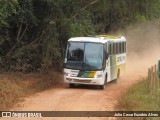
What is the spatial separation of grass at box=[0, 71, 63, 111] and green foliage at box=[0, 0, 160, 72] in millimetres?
722

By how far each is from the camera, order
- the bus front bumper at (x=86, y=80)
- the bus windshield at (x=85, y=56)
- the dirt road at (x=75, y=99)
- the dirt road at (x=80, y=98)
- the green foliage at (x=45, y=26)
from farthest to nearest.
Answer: the green foliage at (x=45, y=26) < the bus windshield at (x=85, y=56) < the bus front bumper at (x=86, y=80) < the dirt road at (x=80, y=98) < the dirt road at (x=75, y=99)

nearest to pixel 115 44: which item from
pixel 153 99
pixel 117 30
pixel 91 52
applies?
pixel 91 52

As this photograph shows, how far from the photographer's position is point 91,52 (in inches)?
963

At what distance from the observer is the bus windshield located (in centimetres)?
2422

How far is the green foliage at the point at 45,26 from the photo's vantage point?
24.8 metres

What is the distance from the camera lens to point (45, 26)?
88.7 feet

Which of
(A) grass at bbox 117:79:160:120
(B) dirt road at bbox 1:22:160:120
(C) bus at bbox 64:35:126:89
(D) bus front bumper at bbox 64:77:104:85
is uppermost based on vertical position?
(C) bus at bbox 64:35:126:89

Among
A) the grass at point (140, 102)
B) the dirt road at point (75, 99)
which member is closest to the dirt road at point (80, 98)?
the dirt road at point (75, 99)

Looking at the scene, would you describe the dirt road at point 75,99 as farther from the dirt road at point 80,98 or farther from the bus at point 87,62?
the bus at point 87,62

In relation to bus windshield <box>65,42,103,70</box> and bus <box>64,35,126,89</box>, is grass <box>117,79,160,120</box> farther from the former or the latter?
bus windshield <box>65,42,103,70</box>

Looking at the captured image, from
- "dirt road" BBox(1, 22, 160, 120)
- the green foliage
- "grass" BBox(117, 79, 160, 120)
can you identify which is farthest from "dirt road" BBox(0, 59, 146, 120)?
the green foliage

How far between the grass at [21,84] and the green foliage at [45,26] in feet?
2.37

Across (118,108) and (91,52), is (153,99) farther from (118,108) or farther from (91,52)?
(91,52)

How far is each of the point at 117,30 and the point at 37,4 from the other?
1786 centimetres
